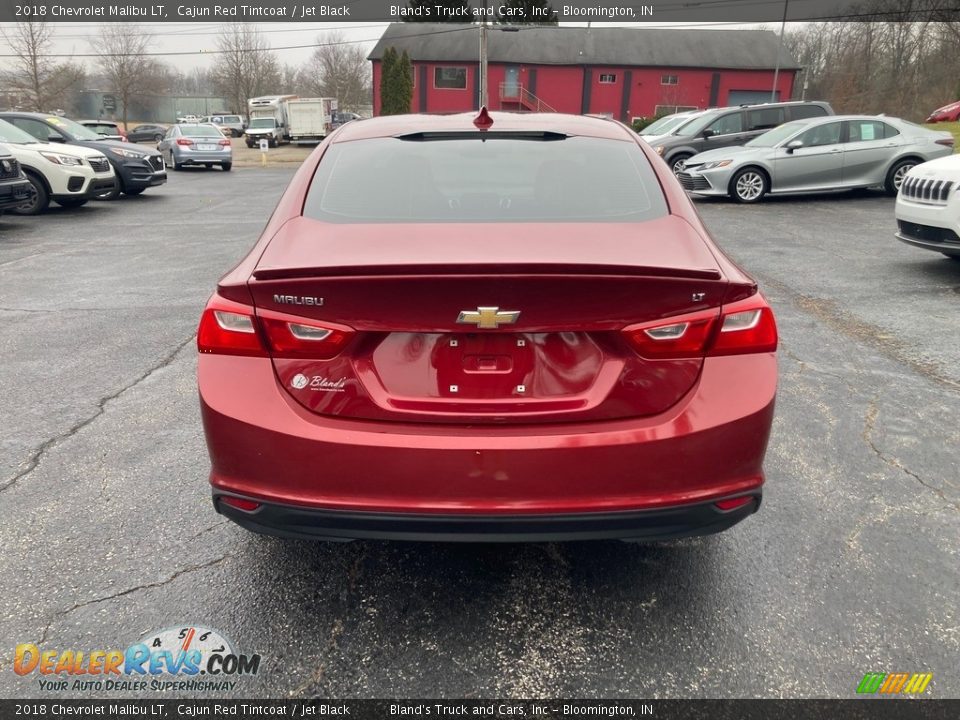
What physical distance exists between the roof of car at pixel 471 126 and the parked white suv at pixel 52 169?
11739mm

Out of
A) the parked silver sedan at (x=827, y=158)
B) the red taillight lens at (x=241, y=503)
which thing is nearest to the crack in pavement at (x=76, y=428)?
the red taillight lens at (x=241, y=503)

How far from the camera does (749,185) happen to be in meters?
13.8

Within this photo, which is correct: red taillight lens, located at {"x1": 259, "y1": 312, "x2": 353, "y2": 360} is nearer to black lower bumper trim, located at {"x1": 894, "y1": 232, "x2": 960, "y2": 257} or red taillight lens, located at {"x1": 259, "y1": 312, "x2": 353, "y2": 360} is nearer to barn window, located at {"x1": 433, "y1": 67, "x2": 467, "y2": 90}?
black lower bumper trim, located at {"x1": 894, "y1": 232, "x2": 960, "y2": 257}

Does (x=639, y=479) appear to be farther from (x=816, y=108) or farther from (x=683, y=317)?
(x=816, y=108)

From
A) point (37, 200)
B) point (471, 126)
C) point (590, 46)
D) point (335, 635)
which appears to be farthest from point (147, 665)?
point (590, 46)

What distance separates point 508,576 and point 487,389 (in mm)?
946

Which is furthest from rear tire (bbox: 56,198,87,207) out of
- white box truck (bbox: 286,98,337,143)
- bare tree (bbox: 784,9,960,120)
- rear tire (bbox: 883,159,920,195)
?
bare tree (bbox: 784,9,960,120)

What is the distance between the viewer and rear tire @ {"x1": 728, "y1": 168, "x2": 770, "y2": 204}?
541 inches

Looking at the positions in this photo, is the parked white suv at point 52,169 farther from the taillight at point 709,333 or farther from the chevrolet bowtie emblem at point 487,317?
the taillight at point 709,333

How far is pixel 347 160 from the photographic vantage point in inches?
115

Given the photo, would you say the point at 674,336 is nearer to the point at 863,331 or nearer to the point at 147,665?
the point at 147,665

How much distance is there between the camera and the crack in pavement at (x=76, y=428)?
337 centimetres

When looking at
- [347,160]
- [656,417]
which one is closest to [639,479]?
[656,417]

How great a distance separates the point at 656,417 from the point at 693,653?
2.65ft
